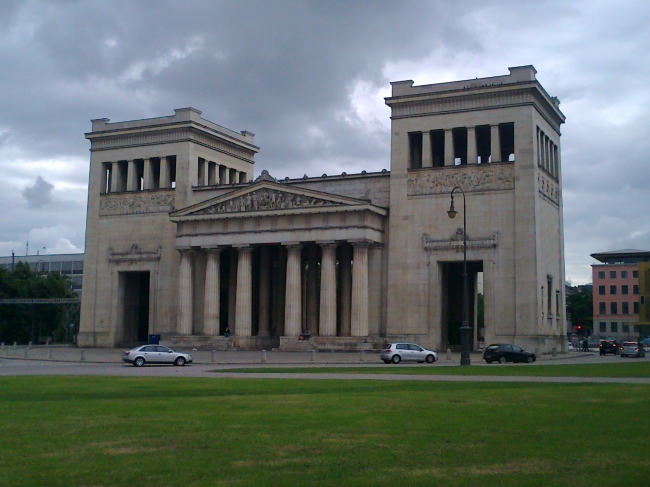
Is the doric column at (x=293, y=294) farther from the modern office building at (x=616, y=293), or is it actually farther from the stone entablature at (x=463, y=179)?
the modern office building at (x=616, y=293)

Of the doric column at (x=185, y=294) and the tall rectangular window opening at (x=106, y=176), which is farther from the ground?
the tall rectangular window opening at (x=106, y=176)

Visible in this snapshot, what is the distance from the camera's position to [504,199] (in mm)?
70062

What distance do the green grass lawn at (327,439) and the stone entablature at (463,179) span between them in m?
47.6

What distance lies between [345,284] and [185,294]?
649 inches

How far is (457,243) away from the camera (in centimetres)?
7112

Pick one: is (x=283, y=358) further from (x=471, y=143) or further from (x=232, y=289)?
(x=471, y=143)

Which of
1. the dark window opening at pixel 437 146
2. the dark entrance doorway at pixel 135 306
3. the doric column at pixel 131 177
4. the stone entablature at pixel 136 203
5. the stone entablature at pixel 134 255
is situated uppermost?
the dark window opening at pixel 437 146

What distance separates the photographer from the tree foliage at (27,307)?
11481 centimetres

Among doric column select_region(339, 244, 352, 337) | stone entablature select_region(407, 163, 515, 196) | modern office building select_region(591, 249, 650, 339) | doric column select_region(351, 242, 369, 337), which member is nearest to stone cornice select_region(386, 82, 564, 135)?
stone entablature select_region(407, 163, 515, 196)

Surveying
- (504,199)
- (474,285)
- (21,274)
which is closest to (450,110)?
(504,199)

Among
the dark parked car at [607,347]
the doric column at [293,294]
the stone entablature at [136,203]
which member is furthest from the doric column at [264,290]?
the dark parked car at [607,347]

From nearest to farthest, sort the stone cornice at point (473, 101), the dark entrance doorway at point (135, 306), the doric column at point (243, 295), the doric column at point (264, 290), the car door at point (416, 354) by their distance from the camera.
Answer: the car door at point (416, 354), the stone cornice at point (473, 101), the doric column at point (243, 295), the doric column at point (264, 290), the dark entrance doorway at point (135, 306)

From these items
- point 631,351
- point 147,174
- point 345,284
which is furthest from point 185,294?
point 631,351

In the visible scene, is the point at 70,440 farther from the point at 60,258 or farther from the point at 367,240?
the point at 60,258
